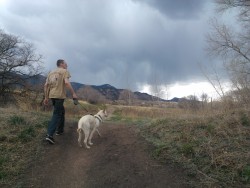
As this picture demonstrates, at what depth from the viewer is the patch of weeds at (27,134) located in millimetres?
8344

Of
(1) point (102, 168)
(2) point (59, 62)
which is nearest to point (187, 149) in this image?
(1) point (102, 168)

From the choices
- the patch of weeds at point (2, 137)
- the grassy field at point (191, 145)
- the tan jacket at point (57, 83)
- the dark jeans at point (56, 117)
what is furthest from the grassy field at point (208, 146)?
the patch of weeds at point (2, 137)

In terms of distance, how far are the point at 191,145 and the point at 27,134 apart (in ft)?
15.8

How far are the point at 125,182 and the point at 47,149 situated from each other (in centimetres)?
305

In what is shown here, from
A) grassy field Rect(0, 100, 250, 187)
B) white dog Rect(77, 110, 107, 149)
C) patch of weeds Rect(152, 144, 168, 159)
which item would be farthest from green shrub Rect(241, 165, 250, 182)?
white dog Rect(77, 110, 107, 149)

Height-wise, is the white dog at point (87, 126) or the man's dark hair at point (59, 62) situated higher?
the man's dark hair at point (59, 62)

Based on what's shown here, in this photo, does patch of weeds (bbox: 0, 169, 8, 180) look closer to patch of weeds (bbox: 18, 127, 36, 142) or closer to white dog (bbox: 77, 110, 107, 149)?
patch of weeds (bbox: 18, 127, 36, 142)

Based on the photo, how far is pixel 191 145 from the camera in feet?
23.4

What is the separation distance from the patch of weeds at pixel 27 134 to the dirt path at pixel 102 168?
0.62 metres

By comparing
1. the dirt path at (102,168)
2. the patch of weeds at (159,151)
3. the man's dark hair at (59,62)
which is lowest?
the dirt path at (102,168)

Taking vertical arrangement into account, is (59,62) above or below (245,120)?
above

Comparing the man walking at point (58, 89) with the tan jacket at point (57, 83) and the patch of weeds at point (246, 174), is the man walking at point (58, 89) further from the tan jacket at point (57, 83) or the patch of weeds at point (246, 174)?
the patch of weeds at point (246, 174)

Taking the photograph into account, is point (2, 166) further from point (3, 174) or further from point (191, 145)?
point (191, 145)

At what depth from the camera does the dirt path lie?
590 cm
